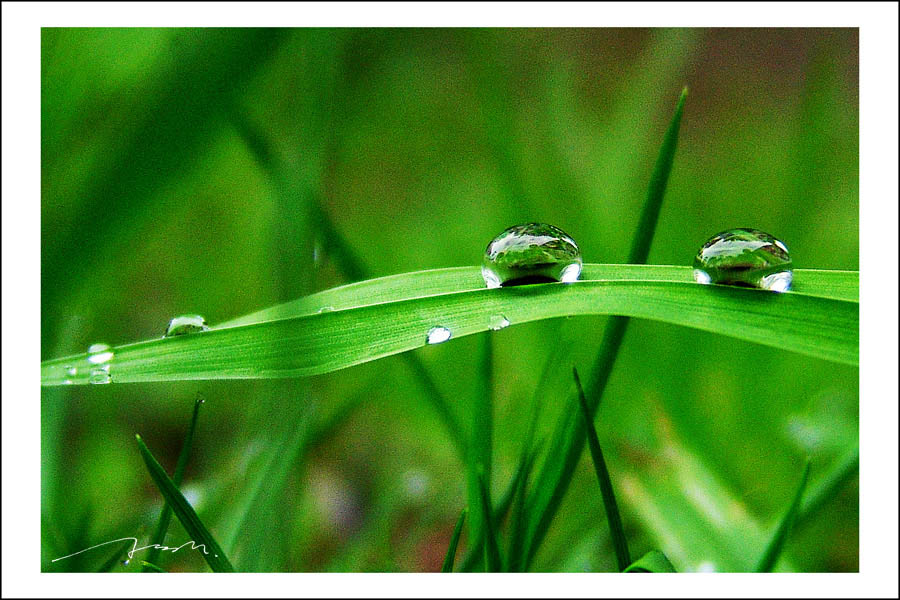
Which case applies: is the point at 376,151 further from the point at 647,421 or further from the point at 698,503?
the point at 698,503

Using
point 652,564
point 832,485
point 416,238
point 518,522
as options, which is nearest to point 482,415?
point 518,522

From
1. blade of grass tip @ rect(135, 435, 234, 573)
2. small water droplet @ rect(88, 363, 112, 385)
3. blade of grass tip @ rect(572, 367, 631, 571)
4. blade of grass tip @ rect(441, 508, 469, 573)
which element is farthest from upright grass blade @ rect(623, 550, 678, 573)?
small water droplet @ rect(88, 363, 112, 385)

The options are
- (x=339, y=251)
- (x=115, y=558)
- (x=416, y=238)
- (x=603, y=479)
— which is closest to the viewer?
(x=603, y=479)

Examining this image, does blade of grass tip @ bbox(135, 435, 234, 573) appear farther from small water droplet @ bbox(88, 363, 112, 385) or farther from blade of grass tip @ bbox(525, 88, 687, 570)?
blade of grass tip @ bbox(525, 88, 687, 570)

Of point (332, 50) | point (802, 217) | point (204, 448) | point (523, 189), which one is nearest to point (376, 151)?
point (523, 189)

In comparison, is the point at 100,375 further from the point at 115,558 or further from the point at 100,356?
the point at 115,558

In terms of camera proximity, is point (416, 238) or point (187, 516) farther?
point (416, 238)
